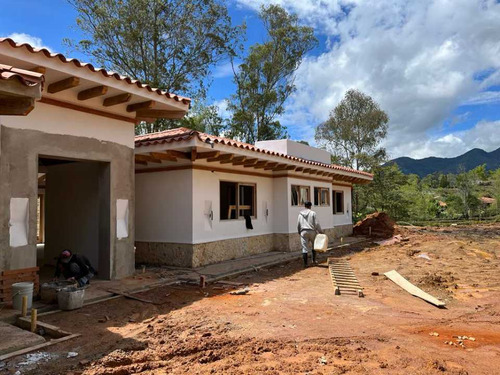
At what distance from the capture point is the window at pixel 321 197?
1577 cm

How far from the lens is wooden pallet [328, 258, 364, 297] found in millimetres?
7586

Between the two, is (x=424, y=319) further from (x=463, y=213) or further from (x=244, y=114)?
(x=463, y=213)

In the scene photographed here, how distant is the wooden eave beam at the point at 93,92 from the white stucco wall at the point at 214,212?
145 inches

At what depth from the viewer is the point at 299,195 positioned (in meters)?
14.5

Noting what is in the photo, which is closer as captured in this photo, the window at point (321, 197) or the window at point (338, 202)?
the window at point (321, 197)

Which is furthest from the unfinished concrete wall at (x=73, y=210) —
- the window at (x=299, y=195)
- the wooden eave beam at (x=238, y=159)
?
the window at (x=299, y=195)

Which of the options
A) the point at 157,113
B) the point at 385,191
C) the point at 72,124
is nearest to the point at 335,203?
the point at 385,191

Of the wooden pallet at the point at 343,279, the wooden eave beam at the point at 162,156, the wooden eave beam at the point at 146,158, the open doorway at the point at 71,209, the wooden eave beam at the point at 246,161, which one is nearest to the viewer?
the wooden pallet at the point at 343,279

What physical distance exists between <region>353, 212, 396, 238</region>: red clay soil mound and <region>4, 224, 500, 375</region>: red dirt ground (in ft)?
37.4

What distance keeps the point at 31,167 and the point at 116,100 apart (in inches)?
80.5

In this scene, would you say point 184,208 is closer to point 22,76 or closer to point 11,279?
point 11,279

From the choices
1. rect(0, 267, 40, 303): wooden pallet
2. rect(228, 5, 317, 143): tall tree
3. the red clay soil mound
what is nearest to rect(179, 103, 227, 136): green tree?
rect(228, 5, 317, 143): tall tree

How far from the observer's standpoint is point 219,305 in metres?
6.50

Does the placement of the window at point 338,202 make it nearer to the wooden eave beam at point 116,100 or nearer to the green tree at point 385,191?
the green tree at point 385,191
